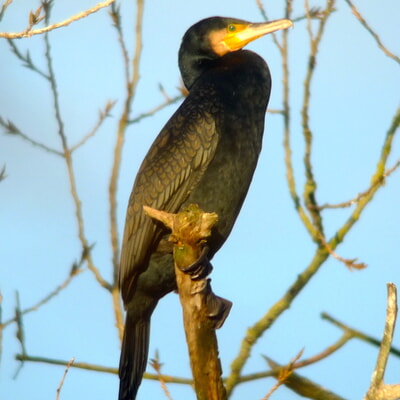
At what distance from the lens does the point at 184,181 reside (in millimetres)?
4953

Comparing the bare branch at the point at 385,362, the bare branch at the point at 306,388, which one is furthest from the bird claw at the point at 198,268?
the bare branch at the point at 385,362

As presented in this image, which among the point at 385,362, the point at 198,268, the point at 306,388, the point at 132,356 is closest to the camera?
the point at 385,362

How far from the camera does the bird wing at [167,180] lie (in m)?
4.92

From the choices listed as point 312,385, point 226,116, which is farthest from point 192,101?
point 312,385

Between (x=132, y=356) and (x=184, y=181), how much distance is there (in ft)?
2.99

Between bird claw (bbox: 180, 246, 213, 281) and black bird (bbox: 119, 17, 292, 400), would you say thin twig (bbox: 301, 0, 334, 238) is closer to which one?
black bird (bbox: 119, 17, 292, 400)

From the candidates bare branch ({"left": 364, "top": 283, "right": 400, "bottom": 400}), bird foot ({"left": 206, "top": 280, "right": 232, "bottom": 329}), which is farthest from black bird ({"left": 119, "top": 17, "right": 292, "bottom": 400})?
bare branch ({"left": 364, "top": 283, "right": 400, "bottom": 400})

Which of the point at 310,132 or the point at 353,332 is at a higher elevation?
the point at 310,132

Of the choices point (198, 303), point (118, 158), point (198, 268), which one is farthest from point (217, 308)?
point (118, 158)

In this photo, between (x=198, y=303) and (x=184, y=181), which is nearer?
(x=198, y=303)

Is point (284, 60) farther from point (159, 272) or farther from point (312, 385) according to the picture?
point (312, 385)

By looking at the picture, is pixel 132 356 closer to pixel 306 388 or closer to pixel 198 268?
pixel 306 388

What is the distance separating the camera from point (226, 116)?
501cm

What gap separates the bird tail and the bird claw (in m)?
1.17
